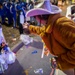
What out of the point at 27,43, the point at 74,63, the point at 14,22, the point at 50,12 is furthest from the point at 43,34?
the point at 14,22

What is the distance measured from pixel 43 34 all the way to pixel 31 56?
0.84 m

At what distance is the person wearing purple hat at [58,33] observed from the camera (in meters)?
1.02

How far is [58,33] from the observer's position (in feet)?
3.44

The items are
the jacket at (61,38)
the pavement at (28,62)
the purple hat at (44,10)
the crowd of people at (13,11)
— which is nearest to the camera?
Answer: the jacket at (61,38)

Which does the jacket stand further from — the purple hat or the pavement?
the pavement

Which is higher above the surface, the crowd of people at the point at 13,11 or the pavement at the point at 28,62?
the crowd of people at the point at 13,11

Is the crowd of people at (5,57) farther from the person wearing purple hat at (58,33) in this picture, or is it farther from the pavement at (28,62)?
the person wearing purple hat at (58,33)

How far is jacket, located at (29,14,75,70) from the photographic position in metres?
1.02

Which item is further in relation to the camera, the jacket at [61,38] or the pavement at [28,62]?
the pavement at [28,62]

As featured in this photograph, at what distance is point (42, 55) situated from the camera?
1936 mm

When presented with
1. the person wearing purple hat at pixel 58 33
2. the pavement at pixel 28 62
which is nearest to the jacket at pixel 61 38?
the person wearing purple hat at pixel 58 33

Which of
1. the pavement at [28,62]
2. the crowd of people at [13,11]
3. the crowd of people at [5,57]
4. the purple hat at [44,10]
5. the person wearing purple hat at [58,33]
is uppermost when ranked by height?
the purple hat at [44,10]

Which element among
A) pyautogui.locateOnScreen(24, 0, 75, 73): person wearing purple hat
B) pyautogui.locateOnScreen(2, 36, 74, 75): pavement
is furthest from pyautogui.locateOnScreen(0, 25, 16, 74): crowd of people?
pyautogui.locateOnScreen(24, 0, 75, 73): person wearing purple hat

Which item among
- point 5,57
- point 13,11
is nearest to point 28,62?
point 5,57
